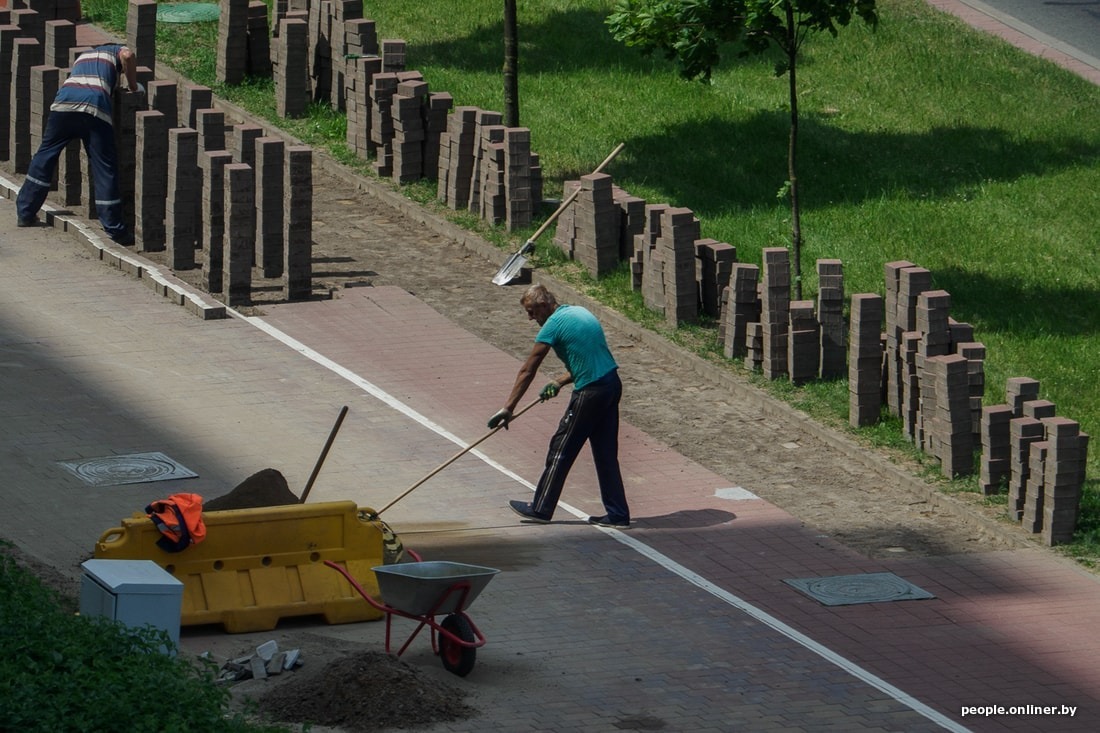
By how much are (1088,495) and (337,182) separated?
10692 mm

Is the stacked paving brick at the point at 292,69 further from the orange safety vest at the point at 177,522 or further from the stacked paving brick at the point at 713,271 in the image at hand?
the orange safety vest at the point at 177,522

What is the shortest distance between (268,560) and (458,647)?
1569mm

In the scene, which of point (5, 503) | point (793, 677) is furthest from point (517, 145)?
point (793, 677)

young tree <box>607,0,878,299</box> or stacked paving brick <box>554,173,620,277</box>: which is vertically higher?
young tree <box>607,0,878,299</box>

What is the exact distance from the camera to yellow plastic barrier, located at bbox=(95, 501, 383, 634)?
12070mm

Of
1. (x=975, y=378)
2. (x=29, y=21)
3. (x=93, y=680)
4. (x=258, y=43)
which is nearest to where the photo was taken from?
(x=93, y=680)

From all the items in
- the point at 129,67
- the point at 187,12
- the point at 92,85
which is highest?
the point at 187,12

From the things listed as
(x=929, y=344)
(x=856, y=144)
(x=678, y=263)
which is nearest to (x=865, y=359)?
(x=929, y=344)

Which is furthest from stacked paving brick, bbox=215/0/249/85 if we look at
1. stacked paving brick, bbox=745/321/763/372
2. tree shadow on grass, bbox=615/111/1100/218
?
stacked paving brick, bbox=745/321/763/372

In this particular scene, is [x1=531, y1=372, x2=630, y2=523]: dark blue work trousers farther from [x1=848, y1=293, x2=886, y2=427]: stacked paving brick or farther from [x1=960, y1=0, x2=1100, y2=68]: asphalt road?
[x1=960, y1=0, x2=1100, y2=68]: asphalt road

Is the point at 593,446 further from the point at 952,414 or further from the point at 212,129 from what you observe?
the point at 212,129

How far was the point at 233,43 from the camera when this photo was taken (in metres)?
25.1

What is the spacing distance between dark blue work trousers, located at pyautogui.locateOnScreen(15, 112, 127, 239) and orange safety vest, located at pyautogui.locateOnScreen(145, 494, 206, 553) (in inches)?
334

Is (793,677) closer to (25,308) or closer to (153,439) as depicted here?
(153,439)
